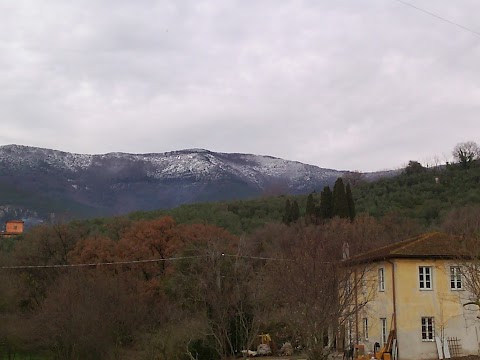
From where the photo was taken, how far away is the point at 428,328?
32.2m

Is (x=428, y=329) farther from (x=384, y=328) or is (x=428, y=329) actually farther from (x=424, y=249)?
(x=424, y=249)

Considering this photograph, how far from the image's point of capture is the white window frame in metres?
32.0

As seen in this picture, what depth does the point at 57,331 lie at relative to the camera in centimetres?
3428

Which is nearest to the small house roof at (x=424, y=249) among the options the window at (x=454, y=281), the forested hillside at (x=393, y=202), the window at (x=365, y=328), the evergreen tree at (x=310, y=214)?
the window at (x=454, y=281)

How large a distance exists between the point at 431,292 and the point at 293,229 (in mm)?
26820

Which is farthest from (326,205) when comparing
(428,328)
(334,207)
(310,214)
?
(428,328)

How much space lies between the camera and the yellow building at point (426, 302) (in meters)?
31.8

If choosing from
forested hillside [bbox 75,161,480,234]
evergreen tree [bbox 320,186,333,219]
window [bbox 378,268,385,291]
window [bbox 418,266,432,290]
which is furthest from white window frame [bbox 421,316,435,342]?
evergreen tree [bbox 320,186,333,219]

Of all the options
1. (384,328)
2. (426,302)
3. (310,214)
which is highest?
(310,214)

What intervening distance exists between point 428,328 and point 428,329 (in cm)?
5

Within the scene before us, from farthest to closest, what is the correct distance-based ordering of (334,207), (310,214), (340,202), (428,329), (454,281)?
(310,214) → (334,207) → (340,202) → (454,281) → (428,329)

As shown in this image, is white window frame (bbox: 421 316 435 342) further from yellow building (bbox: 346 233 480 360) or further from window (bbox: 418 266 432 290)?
window (bbox: 418 266 432 290)

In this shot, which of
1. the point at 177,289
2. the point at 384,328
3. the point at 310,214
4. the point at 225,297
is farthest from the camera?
the point at 310,214

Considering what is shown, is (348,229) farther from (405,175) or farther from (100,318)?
(405,175)
